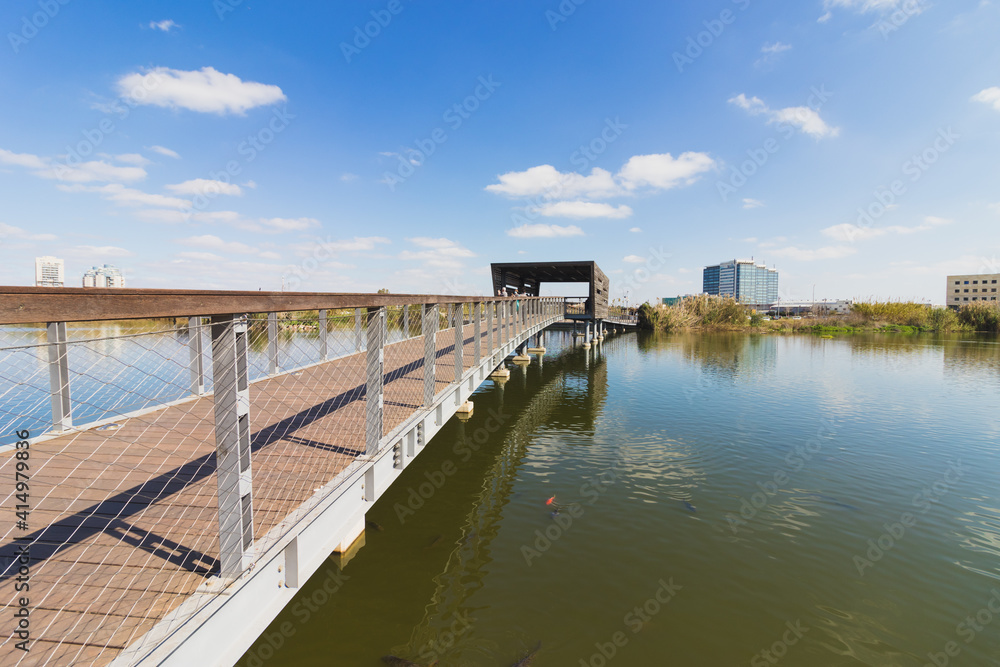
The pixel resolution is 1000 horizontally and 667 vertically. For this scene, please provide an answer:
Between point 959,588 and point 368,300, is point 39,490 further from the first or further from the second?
point 959,588

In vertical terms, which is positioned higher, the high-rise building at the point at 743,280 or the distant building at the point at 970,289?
the high-rise building at the point at 743,280

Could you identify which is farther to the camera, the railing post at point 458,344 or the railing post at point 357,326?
the railing post at point 458,344

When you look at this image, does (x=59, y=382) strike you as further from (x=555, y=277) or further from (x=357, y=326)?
(x=555, y=277)

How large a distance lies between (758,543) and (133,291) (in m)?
7.23

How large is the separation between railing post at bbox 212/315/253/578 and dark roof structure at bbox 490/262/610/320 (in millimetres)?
23488

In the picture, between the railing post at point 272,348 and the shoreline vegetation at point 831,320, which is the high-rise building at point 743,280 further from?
the railing post at point 272,348

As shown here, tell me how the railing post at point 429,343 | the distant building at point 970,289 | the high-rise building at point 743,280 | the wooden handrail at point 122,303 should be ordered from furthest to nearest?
the high-rise building at point 743,280, the distant building at point 970,289, the railing post at point 429,343, the wooden handrail at point 122,303

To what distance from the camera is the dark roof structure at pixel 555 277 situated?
94.0ft

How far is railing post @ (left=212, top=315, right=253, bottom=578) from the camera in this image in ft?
7.09

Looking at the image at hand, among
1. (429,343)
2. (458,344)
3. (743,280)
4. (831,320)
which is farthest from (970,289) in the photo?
(429,343)

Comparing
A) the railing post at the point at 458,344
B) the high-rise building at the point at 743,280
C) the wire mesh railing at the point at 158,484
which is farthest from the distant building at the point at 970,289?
the wire mesh railing at the point at 158,484

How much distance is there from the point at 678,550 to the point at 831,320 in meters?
55.7

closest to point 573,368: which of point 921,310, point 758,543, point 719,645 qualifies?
point 758,543

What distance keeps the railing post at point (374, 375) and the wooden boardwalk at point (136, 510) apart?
1.08 feet
